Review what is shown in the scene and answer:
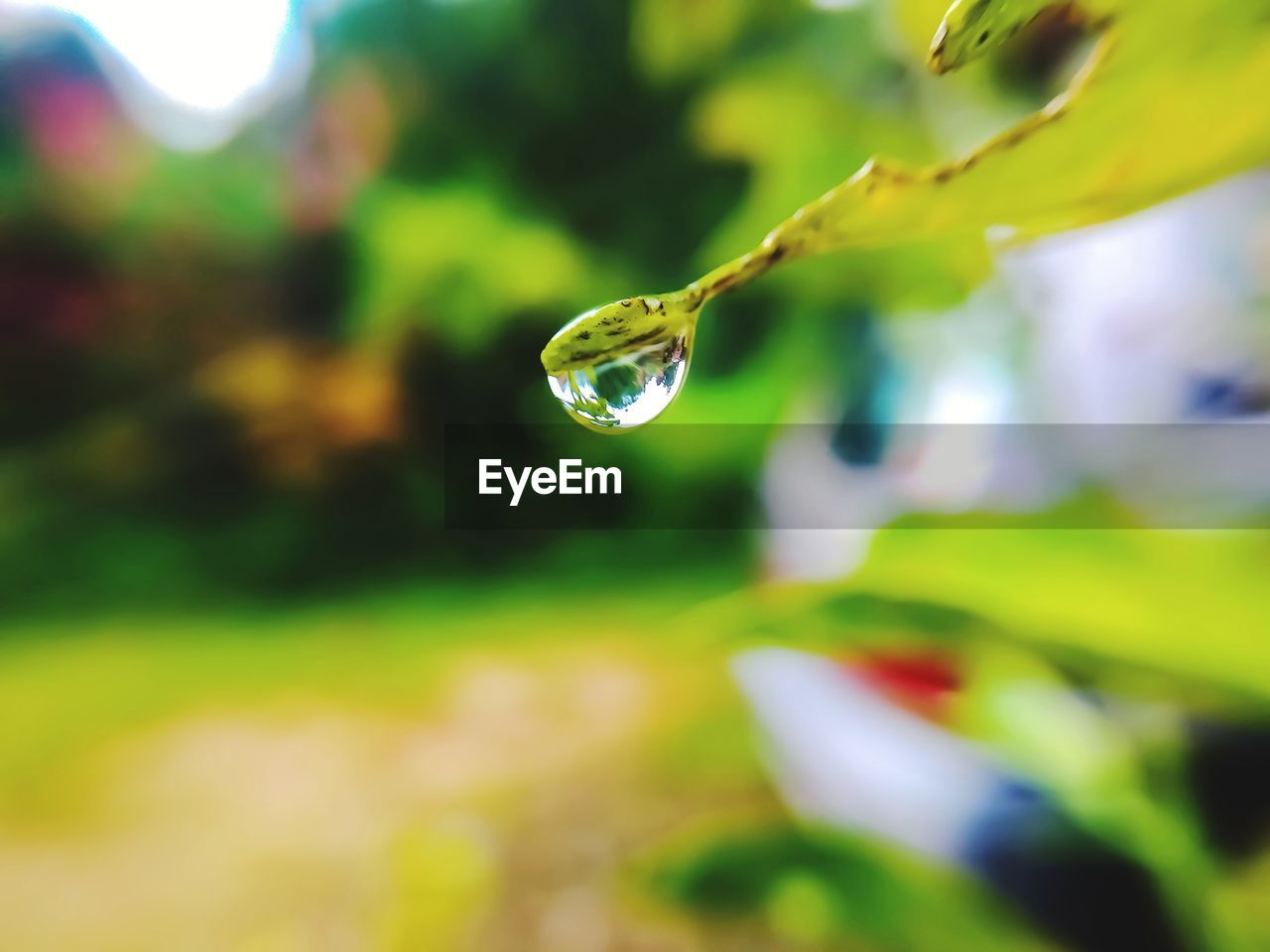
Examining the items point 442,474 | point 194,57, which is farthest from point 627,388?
point 194,57

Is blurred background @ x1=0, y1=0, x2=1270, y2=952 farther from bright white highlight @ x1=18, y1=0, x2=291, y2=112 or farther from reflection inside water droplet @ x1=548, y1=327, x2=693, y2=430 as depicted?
reflection inside water droplet @ x1=548, y1=327, x2=693, y2=430

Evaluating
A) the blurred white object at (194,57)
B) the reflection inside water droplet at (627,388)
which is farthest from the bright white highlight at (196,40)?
the reflection inside water droplet at (627,388)

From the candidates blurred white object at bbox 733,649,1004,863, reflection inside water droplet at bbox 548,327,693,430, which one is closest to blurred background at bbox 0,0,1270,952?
blurred white object at bbox 733,649,1004,863

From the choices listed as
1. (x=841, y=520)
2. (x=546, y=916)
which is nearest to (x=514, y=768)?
(x=546, y=916)

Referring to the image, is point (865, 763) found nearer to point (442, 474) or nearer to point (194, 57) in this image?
point (442, 474)

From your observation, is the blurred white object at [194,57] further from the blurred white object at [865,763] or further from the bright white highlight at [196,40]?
the blurred white object at [865,763]

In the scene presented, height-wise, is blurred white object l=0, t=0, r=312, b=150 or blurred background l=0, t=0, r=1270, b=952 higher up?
blurred white object l=0, t=0, r=312, b=150

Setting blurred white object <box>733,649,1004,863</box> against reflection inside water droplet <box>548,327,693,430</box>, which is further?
blurred white object <box>733,649,1004,863</box>

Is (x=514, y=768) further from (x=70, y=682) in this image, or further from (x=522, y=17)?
(x=522, y=17)
